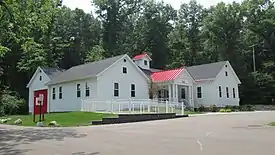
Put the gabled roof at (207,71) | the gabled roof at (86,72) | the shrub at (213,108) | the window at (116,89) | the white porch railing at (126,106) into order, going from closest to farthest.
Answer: the white porch railing at (126,106), the gabled roof at (86,72), the window at (116,89), the shrub at (213,108), the gabled roof at (207,71)

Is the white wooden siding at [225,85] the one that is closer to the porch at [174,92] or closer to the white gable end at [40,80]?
the porch at [174,92]

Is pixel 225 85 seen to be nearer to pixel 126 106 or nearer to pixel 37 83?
pixel 126 106

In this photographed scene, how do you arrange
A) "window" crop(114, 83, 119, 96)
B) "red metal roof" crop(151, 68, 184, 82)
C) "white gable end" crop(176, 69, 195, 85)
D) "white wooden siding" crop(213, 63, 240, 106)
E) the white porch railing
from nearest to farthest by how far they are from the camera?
the white porch railing → "window" crop(114, 83, 119, 96) → "red metal roof" crop(151, 68, 184, 82) → "white gable end" crop(176, 69, 195, 85) → "white wooden siding" crop(213, 63, 240, 106)

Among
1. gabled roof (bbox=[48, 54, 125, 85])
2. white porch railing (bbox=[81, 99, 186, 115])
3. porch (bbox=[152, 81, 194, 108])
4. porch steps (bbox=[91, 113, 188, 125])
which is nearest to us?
porch steps (bbox=[91, 113, 188, 125])

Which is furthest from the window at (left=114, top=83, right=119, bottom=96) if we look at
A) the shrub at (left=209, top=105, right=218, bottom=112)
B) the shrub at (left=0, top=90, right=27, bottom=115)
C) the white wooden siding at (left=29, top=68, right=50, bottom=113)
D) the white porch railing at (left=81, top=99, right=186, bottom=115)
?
the shrub at (left=0, top=90, right=27, bottom=115)

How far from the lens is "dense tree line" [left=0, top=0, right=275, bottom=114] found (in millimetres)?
51406

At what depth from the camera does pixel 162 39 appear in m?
66.1

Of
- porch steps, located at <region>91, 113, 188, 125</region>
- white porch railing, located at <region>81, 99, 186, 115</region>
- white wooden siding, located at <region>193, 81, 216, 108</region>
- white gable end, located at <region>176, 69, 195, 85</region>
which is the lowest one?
porch steps, located at <region>91, 113, 188, 125</region>

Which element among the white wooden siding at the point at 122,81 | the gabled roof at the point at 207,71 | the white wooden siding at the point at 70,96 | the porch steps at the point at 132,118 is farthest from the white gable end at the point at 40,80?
the gabled roof at the point at 207,71

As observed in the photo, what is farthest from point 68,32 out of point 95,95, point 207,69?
point 95,95

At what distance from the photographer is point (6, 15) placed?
62.0 feet

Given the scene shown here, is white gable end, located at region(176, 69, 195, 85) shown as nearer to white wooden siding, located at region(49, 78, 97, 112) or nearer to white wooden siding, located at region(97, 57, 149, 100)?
white wooden siding, located at region(97, 57, 149, 100)

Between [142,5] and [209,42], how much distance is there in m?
17.2

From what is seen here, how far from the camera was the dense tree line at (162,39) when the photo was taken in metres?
51.4
